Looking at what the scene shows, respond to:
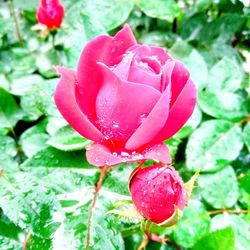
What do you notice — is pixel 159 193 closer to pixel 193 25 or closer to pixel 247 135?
pixel 247 135

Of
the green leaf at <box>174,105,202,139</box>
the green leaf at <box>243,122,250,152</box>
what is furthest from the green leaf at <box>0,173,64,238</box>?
the green leaf at <box>243,122,250,152</box>

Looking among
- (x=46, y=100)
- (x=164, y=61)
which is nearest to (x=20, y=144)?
(x=46, y=100)

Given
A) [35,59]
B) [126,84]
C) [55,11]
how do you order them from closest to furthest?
[126,84] < [55,11] < [35,59]

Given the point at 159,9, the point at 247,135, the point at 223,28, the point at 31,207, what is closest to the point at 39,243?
the point at 31,207

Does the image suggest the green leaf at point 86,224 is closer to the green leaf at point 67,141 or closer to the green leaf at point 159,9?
the green leaf at point 67,141

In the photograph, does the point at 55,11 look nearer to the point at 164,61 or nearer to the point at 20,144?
the point at 20,144

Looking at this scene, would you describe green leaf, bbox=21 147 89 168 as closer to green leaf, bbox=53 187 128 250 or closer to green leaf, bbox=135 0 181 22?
green leaf, bbox=53 187 128 250
